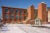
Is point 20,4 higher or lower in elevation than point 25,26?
higher

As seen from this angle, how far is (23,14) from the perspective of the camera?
59.5 inches

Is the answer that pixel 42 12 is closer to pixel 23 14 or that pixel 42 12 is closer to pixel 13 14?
pixel 23 14

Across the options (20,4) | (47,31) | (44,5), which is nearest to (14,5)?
(20,4)

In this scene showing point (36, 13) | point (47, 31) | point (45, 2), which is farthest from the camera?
point (47, 31)

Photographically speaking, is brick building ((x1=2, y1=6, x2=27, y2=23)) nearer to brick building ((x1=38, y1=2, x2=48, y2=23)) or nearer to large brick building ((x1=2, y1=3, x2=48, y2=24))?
large brick building ((x1=2, y1=3, x2=48, y2=24))

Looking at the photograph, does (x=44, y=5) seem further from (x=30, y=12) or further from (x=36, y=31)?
(x=36, y=31)

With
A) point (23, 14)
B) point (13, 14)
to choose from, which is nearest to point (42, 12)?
point (23, 14)

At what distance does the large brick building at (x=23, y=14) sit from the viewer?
1.47 meters

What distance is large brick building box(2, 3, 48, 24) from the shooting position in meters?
1.47

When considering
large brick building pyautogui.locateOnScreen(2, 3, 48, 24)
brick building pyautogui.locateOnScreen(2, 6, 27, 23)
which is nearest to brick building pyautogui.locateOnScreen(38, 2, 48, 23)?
large brick building pyautogui.locateOnScreen(2, 3, 48, 24)

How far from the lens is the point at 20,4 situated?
5.05ft

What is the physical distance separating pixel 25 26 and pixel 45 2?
23.8 inches

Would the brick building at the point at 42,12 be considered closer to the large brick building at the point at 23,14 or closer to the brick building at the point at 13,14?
the large brick building at the point at 23,14

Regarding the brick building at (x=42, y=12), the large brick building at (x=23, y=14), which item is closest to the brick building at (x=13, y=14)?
the large brick building at (x=23, y=14)
